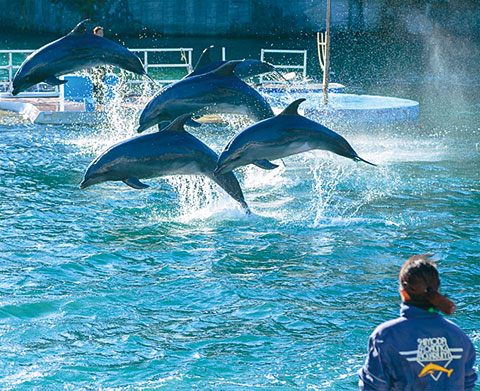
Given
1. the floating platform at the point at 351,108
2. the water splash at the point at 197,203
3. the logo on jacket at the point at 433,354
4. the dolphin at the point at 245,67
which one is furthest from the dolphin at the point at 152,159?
the floating platform at the point at 351,108

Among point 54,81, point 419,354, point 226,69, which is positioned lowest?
point 419,354

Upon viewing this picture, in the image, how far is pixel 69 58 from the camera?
896 centimetres

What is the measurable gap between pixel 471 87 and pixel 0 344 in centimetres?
2723

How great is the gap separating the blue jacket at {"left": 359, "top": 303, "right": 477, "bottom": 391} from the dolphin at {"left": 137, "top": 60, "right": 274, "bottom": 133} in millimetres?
5783

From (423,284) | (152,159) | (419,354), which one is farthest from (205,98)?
(419,354)

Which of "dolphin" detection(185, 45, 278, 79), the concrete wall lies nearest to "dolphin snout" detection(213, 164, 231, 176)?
"dolphin" detection(185, 45, 278, 79)

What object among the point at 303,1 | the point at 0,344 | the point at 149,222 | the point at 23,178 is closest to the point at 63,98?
the point at 23,178

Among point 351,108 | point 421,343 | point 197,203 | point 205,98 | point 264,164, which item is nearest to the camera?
point 421,343

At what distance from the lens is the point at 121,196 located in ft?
39.3

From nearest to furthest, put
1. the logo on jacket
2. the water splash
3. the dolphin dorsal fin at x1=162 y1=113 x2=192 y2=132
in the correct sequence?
the logo on jacket → the dolphin dorsal fin at x1=162 y1=113 x2=192 y2=132 → the water splash

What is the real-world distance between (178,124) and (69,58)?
1474 millimetres

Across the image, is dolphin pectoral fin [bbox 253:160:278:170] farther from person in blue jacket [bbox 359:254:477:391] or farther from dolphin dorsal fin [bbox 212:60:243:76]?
person in blue jacket [bbox 359:254:477:391]

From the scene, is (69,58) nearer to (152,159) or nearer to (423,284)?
(152,159)

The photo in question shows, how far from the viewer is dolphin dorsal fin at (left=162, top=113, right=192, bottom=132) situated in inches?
338
